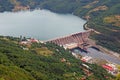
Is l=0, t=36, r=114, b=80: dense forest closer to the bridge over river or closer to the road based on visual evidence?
the road

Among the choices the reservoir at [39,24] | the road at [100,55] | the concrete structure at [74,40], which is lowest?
the road at [100,55]

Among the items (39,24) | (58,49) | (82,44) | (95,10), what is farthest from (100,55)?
(95,10)

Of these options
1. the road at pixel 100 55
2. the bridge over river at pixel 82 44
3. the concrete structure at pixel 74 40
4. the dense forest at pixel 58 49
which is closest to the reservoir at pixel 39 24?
the concrete structure at pixel 74 40

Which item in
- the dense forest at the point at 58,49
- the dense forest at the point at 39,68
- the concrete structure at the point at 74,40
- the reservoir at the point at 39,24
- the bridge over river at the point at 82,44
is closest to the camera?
the dense forest at the point at 39,68

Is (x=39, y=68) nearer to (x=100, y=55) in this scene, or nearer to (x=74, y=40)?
(x=100, y=55)

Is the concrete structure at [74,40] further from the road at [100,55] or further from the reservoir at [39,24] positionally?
the reservoir at [39,24]

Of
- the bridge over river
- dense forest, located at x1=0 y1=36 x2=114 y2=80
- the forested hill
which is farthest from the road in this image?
dense forest, located at x1=0 y1=36 x2=114 y2=80

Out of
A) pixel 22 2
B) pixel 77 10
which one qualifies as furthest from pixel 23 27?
pixel 22 2
